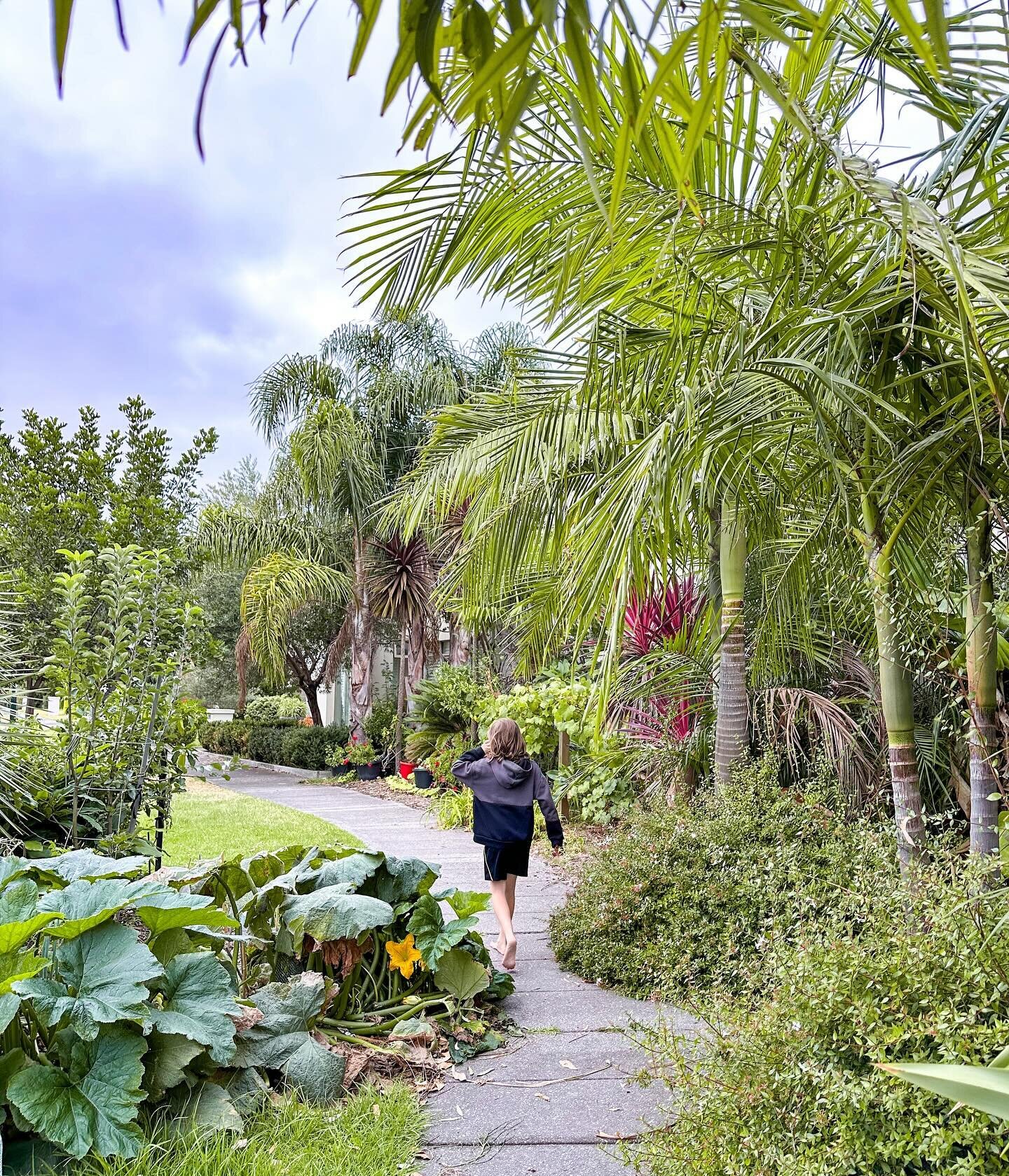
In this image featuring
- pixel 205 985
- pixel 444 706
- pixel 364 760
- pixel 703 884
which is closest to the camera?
pixel 205 985

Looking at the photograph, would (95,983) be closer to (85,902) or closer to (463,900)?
(85,902)

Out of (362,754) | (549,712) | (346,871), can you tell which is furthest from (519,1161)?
(362,754)

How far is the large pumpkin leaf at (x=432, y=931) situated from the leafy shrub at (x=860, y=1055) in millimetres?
1505

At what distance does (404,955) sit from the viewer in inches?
159

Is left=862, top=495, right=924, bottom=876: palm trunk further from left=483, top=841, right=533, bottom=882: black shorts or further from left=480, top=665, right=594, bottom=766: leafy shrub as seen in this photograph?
left=480, top=665, right=594, bottom=766: leafy shrub

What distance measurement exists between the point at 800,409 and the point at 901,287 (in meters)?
0.79

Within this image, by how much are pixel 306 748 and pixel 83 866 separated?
622 inches

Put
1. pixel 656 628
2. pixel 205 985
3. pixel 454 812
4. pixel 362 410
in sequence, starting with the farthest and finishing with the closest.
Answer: pixel 362 410 < pixel 454 812 < pixel 656 628 < pixel 205 985

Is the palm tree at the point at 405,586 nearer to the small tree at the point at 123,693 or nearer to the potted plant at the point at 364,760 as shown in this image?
the potted plant at the point at 364,760

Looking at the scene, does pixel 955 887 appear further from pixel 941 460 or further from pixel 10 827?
pixel 10 827

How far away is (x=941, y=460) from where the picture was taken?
10.3 feet

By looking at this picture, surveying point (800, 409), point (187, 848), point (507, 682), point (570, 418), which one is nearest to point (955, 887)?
point (800, 409)

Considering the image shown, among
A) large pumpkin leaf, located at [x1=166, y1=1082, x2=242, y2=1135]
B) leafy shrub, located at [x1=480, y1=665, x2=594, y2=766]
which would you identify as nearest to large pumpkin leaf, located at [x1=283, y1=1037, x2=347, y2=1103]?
large pumpkin leaf, located at [x1=166, y1=1082, x2=242, y2=1135]

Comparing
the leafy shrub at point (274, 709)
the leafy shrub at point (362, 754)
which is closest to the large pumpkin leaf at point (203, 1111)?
the leafy shrub at point (362, 754)
